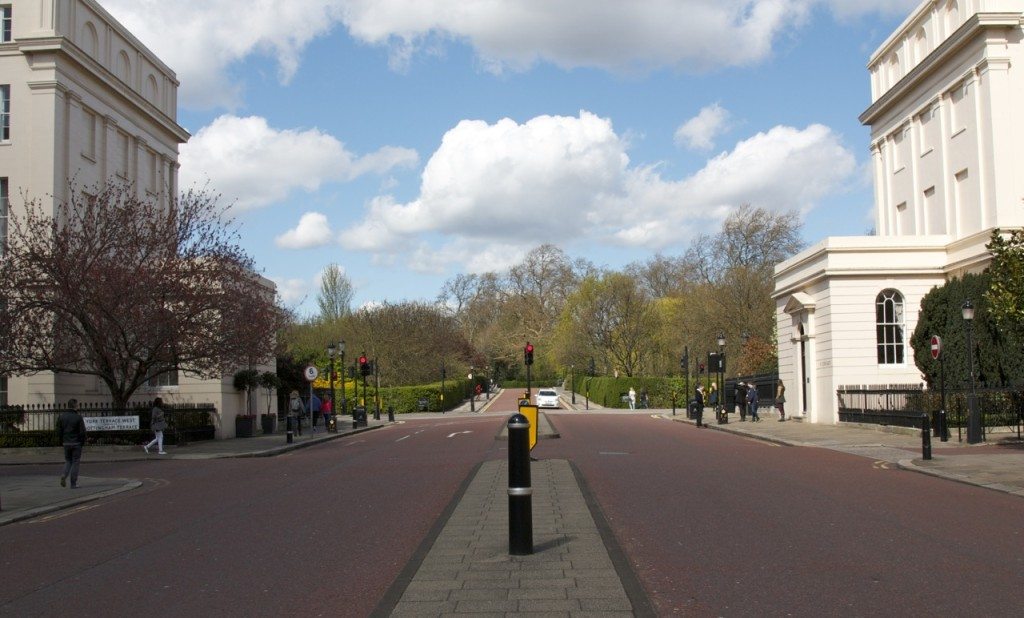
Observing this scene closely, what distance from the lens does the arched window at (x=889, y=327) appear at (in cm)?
3509

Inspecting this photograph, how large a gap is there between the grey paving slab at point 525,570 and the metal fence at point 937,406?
53.8 ft

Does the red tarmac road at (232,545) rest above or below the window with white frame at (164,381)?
below

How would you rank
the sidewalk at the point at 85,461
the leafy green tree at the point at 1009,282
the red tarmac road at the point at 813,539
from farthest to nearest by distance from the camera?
the leafy green tree at the point at 1009,282, the sidewalk at the point at 85,461, the red tarmac road at the point at 813,539

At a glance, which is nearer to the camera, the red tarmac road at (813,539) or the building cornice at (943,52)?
the red tarmac road at (813,539)

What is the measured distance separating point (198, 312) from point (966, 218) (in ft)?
97.3

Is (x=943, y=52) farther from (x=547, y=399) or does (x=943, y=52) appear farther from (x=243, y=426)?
(x=547, y=399)

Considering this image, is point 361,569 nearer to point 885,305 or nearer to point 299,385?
point 885,305

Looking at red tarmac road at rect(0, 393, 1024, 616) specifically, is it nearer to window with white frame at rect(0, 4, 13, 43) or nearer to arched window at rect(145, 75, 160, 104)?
window with white frame at rect(0, 4, 13, 43)

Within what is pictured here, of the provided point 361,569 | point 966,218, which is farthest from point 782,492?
point 966,218

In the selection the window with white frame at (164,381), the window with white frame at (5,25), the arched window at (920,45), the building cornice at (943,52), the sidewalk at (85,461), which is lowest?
the sidewalk at (85,461)

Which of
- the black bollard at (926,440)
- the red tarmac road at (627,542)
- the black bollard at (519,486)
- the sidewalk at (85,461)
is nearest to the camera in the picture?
the red tarmac road at (627,542)

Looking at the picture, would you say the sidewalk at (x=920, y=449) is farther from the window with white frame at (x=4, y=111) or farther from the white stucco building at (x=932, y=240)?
the window with white frame at (x=4, y=111)

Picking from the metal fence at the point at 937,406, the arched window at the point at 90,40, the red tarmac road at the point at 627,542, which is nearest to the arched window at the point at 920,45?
the metal fence at the point at 937,406

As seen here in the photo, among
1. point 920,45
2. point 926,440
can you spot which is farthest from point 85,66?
point 920,45
